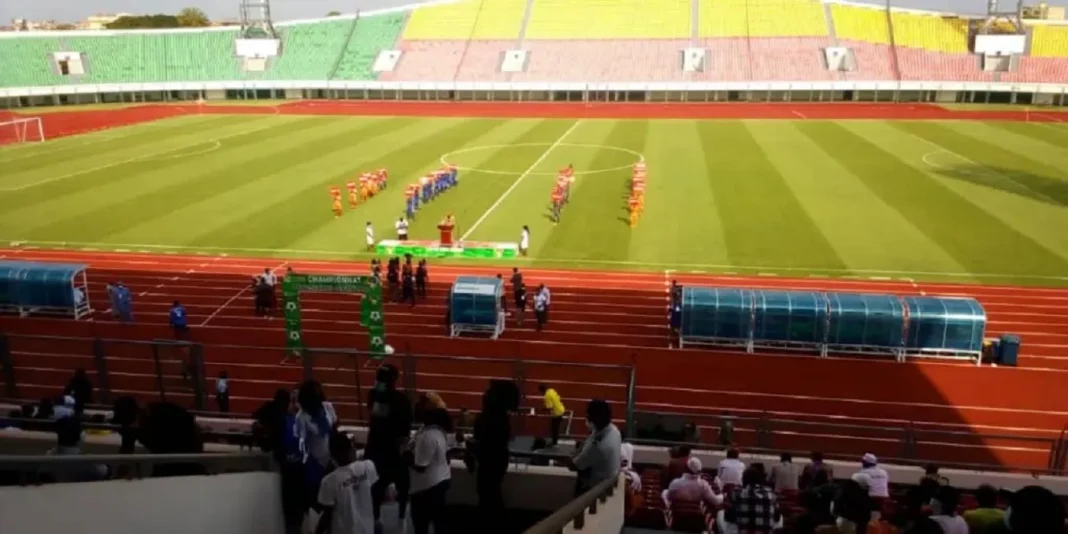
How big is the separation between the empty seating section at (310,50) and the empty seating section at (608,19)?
18572 millimetres

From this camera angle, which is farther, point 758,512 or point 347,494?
point 758,512

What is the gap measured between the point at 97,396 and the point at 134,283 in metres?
8.54

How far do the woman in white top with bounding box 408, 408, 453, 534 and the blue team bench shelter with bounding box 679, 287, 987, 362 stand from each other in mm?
11987

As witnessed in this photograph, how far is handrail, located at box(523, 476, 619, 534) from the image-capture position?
14.4 feet

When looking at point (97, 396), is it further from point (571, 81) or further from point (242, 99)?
point (242, 99)

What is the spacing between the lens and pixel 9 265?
2072 cm

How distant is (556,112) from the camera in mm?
60531

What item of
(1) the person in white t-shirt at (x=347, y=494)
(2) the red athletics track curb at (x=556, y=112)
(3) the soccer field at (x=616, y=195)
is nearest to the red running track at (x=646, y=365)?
(3) the soccer field at (x=616, y=195)

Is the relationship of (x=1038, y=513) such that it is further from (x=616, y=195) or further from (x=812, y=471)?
(x=616, y=195)

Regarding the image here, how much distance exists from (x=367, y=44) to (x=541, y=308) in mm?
64592

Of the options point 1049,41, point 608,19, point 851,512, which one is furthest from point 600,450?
point 1049,41

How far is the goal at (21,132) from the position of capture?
4900 cm

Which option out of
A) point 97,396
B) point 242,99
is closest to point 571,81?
point 242,99

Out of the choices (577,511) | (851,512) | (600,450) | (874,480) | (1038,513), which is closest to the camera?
(1038,513)
